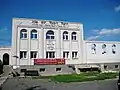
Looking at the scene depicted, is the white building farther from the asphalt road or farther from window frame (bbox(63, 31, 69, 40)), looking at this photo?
the asphalt road

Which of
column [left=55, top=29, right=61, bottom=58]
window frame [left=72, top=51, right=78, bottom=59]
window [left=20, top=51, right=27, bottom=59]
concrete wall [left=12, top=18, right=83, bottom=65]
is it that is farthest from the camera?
window frame [left=72, top=51, right=78, bottom=59]

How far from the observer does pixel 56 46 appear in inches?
1454

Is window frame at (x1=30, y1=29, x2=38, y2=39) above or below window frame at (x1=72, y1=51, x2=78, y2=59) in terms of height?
above

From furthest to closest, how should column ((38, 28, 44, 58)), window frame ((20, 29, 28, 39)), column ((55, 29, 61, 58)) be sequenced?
column ((55, 29, 61, 58))
column ((38, 28, 44, 58))
window frame ((20, 29, 28, 39))

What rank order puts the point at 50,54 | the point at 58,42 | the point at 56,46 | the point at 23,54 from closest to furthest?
the point at 23,54 < the point at 50,54 < the point at 56,46 < the point at 58,42

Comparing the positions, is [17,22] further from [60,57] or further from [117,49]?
[117,49]

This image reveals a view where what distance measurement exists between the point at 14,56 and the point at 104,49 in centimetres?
1765

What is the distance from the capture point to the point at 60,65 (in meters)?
35.6

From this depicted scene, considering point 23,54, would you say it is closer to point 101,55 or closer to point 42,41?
point 42,41

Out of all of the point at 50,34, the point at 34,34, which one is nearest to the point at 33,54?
the point at 34,34

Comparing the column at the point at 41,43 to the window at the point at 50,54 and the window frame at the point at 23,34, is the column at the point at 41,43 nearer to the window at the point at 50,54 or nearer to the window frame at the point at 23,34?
the window at the point at 50,54

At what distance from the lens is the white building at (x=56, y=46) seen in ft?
113

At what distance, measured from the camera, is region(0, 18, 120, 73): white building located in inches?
1362

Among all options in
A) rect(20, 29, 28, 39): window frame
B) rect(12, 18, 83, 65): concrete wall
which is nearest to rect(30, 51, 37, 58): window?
rect(12, 18, 83, 65): concrete wall
